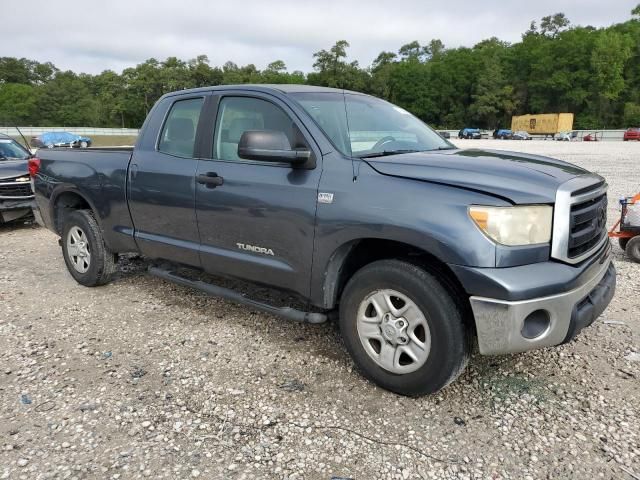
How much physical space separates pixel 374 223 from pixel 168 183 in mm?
1965

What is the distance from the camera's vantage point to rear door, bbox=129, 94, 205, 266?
395 centimetres

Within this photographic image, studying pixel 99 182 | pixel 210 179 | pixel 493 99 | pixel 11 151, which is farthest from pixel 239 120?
pixel 493 99

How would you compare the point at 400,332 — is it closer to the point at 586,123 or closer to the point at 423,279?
the point at 423,279

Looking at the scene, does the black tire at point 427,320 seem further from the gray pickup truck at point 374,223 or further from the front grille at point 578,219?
the front grille at point 578,219

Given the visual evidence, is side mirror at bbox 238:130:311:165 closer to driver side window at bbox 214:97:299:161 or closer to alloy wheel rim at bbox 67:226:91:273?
driver side window at bbox 214:97:299:161

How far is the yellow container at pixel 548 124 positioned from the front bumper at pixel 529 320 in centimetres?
7055

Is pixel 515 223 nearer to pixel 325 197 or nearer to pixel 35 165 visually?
pixel 325 197

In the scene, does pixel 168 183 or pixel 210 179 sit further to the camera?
pixel 168 183

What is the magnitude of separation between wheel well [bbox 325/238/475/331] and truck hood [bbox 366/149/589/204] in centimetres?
43

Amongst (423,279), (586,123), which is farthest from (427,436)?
(586,123)

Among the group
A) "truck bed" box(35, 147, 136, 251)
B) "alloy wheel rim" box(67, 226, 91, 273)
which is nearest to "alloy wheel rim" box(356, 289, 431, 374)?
"truck bed" box(35, 147, 136, 251)

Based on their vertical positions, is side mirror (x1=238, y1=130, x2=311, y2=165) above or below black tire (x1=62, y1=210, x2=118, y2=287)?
above

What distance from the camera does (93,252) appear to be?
192 inches

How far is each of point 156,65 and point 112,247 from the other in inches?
4282
